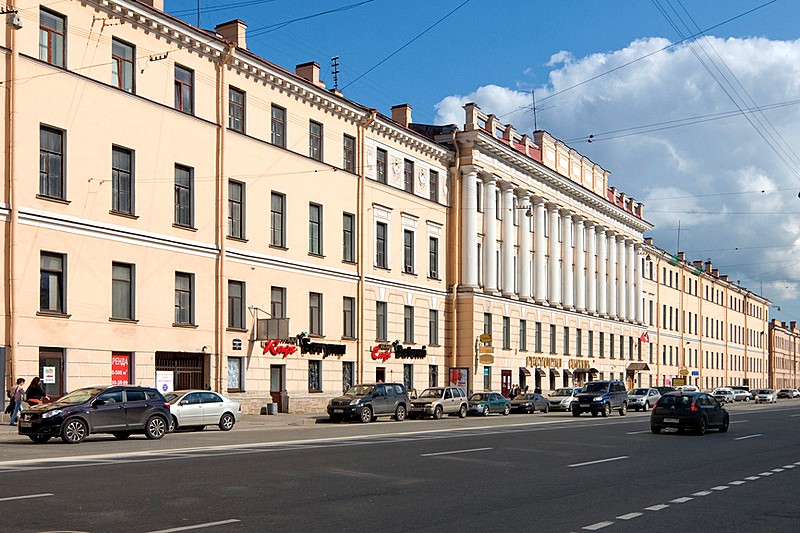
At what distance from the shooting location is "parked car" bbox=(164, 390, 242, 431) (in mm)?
29156

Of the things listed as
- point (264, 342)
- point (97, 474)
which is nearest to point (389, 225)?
point (264, 342)

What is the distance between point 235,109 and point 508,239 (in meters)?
24.6

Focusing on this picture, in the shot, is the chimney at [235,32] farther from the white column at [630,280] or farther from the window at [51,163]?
the white column at [630,280]

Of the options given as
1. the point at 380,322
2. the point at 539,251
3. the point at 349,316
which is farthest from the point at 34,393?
the point at 539,251

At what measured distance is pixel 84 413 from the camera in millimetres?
23250

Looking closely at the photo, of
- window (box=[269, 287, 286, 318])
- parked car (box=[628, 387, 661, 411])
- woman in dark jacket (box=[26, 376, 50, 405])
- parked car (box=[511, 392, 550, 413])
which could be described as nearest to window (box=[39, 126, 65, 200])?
woman in dark jacket (box=[26, 376, 50, 405])

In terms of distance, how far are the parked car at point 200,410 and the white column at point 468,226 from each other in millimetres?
24886

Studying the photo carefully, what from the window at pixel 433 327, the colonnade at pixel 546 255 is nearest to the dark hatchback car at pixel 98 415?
the window at pixel 433 327

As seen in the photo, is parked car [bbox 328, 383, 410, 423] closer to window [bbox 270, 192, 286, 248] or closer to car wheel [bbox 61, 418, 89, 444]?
window [bbox 270, 192, 286, 248]

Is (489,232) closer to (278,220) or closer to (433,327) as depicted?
(433,327)

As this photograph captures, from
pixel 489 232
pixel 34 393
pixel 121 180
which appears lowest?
pixel 34 393

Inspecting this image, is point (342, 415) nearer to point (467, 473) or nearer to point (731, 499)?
point (467, 473)

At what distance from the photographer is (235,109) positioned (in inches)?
1489

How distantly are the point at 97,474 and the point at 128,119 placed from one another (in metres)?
20.2
